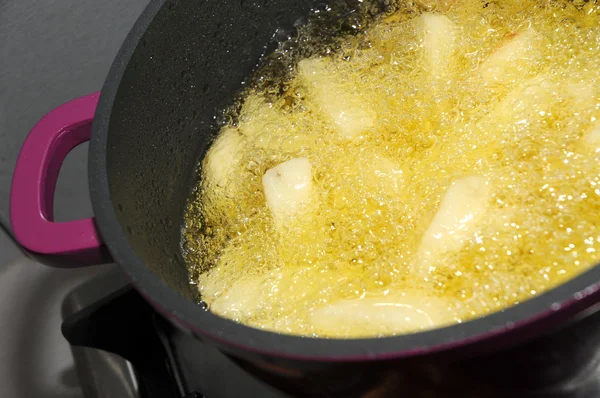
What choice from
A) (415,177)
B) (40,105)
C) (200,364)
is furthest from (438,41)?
(40,105)

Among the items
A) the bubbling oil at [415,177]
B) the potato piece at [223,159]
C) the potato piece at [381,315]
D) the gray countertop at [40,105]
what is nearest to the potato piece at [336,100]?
the bubbling oil at [415,177]

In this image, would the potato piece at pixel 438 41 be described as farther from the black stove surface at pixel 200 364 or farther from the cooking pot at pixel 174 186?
the black stove surface at pixel 200 364

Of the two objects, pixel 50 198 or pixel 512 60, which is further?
pixel 512 60

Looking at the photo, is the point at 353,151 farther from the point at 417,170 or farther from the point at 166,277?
the point at 166,277

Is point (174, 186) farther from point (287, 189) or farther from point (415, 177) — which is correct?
point (415, 177)

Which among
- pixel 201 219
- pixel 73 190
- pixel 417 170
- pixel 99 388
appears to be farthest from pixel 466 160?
pixel 73 190

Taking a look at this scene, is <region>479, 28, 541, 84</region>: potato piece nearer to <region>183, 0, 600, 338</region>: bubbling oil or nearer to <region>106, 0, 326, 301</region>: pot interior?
<region>183, 0, 600, 338</region>: bubbling oil

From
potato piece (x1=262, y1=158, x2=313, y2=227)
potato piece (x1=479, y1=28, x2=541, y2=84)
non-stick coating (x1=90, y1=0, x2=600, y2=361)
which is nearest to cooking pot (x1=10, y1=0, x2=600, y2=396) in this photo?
non-stick coating (x1=90, y1=0, x2=600, y2=361)
